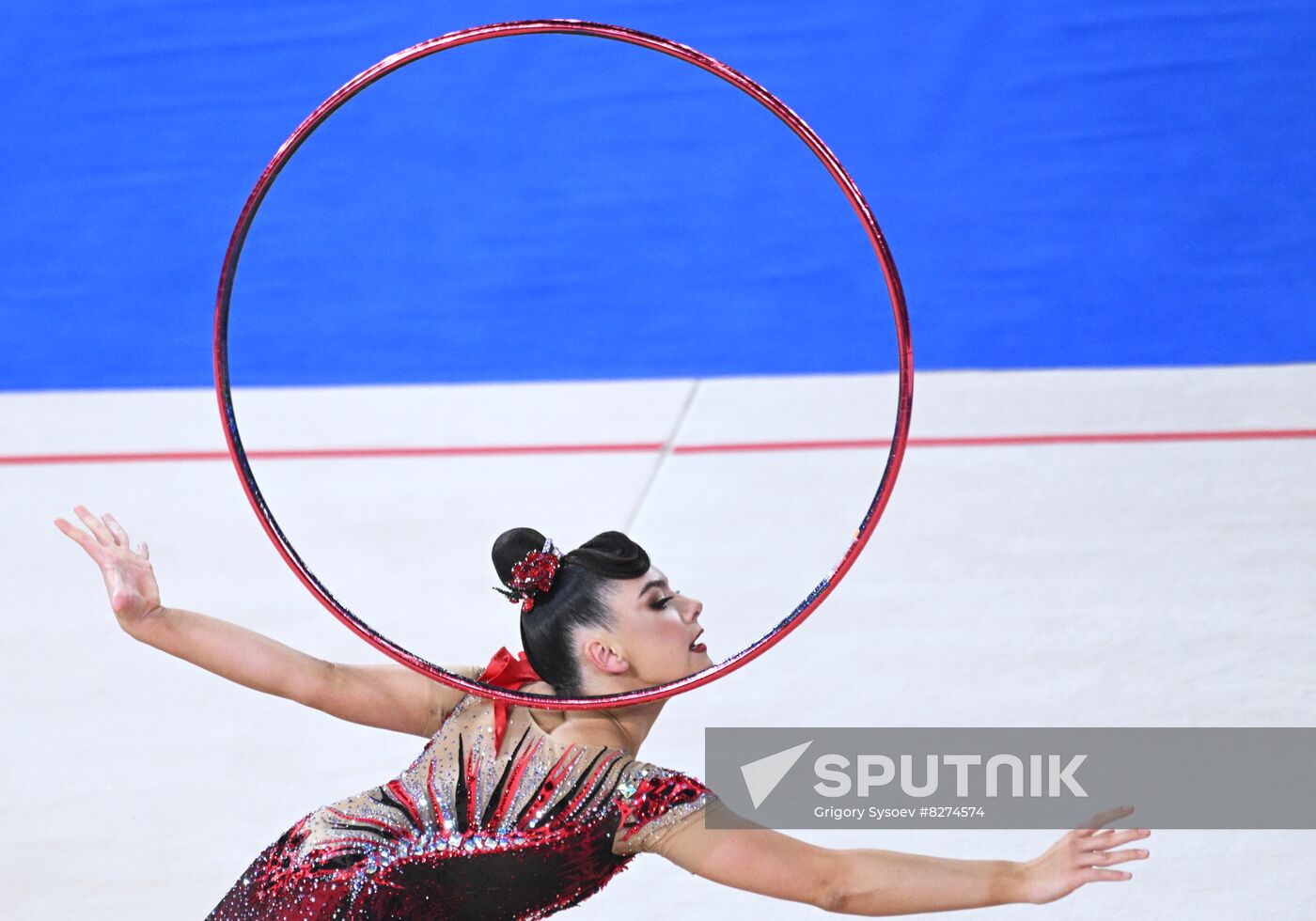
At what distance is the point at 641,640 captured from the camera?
1469 mm

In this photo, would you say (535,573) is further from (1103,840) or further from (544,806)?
(1103,840)

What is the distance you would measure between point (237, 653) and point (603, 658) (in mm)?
322

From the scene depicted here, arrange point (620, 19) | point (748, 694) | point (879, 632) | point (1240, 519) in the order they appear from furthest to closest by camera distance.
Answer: point (620, 19) < point (1240, 519) < point (879, 632) < point (748, 694)

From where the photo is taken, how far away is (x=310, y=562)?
9.12ft

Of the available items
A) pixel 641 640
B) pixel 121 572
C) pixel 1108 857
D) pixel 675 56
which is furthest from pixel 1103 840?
pixel 121 572

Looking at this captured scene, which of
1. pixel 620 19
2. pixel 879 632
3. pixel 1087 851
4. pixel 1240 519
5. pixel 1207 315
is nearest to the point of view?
pixel 1087 851

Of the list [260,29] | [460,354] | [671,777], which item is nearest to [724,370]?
[460,354]

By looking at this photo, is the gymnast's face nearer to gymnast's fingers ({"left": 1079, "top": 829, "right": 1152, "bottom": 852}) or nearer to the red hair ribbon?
the red hair ribbon

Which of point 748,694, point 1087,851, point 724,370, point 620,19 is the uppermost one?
point 620,19

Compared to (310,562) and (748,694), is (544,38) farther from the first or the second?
(748,694)

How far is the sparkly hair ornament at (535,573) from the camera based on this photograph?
1463 millimetres

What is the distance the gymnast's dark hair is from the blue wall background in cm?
221

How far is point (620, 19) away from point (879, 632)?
2.05 meters

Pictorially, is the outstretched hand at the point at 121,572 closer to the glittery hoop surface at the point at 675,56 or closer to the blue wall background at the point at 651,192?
the glittery hoop surface at the point at 675,56
